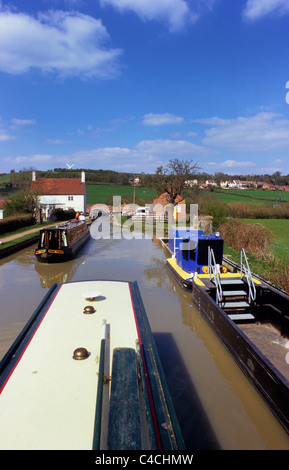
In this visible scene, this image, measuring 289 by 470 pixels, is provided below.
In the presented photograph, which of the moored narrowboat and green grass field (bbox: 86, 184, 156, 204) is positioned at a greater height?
green grass field (bbox: 86, 184, 156, 204)

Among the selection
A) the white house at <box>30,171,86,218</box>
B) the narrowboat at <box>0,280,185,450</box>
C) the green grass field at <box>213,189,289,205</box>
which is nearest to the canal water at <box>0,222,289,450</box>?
the narrowboat at <box>0,280,185,450</box>

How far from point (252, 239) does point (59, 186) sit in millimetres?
41017

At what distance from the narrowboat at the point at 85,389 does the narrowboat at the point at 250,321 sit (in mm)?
1940

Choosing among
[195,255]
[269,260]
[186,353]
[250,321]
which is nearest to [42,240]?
[195,255]

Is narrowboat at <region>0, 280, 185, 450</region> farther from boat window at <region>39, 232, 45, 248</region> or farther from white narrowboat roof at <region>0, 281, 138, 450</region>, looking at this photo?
boat window at <region>39, 232, 45, 248</region>

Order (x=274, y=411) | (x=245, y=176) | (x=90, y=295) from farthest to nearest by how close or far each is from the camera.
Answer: (x=245, y=176) → (x=90, y=295) → (x=274, y=411)

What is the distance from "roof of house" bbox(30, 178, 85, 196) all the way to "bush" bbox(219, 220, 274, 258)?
3583 cm

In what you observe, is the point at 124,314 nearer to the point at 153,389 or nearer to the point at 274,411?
the point at 153,389

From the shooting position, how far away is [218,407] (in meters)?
5.17

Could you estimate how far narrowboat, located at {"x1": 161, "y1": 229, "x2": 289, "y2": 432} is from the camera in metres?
4.81

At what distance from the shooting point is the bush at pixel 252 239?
1562 cm

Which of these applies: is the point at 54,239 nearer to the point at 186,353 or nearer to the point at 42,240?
the point at 42,240
